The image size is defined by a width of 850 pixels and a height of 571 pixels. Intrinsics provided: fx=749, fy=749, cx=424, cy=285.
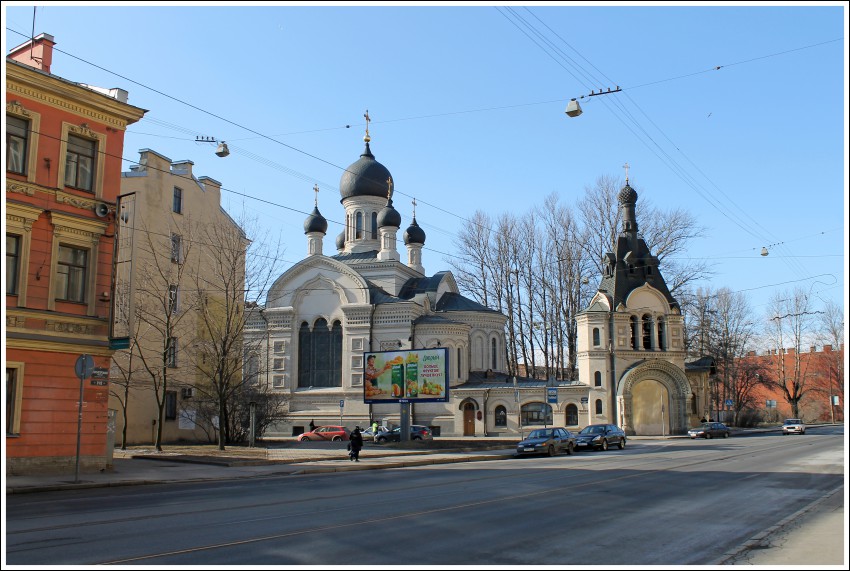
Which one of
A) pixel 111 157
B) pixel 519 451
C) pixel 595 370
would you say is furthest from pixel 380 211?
pixel 111 157

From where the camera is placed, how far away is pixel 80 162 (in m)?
22.9

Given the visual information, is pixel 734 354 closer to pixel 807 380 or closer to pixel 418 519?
pixel 807 380

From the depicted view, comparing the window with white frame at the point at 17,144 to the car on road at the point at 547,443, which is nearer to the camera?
the window with white frame at the point at 17,144

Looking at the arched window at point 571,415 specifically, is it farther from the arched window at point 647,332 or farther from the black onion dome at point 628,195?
the black onion dome at point 628,195

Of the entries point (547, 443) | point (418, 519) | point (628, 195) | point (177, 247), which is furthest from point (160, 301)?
point (628, 195)

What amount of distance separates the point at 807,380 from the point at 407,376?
68194 millimetres

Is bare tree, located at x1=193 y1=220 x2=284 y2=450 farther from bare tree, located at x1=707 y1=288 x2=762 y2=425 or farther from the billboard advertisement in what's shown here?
bare tree, located at x1=707 y1=288 x2=762 y2=425

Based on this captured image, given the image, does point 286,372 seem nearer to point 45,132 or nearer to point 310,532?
point 45,132

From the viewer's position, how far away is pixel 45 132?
21.7m

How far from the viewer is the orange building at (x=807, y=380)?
70875mm

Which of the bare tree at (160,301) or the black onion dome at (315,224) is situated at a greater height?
the black onion dome at (315,224)

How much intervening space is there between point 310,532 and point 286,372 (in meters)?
46.5

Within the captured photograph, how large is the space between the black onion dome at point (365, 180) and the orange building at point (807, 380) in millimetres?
36628

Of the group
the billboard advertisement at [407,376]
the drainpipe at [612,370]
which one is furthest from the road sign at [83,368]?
the drainpipe at [612,370]
